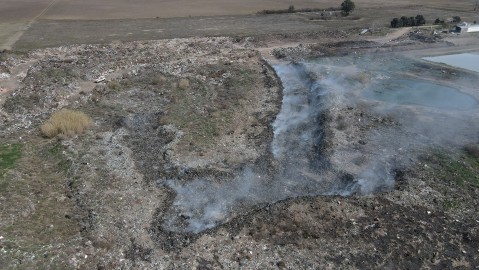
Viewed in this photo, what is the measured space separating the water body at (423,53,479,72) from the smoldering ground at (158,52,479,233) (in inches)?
154

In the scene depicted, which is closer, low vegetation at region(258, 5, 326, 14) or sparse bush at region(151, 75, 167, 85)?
sparse bush at region(151, 75, 167, 85)

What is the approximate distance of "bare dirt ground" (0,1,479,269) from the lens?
16.6 m

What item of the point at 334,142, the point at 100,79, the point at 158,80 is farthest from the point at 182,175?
the point at 100,79

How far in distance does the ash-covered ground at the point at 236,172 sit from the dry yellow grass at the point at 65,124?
1.84ft

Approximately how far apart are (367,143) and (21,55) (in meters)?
31.4

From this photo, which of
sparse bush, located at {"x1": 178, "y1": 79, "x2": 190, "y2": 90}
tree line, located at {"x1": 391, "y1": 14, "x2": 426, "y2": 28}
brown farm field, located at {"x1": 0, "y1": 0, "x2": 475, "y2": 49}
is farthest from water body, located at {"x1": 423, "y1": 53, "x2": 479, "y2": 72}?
sparse bush, located at {"x1": 178, "y1": 79, "x2": 190, "y2": 90}

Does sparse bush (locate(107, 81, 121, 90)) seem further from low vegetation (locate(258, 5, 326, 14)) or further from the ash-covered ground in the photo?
low vegetation (locate(258, 5, 326, 14))

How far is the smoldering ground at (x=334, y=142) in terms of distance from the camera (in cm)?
2016

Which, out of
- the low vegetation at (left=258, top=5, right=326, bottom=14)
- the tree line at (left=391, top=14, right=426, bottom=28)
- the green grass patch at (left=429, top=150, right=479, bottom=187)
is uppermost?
the low vegetation at (left=258, top=5, right=326, bottom=14)

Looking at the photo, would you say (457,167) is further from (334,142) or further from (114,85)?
(114,85)

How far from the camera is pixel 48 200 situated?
768 inches

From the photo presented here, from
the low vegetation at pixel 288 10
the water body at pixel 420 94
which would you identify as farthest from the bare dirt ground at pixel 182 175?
the low vegetation at pixel 288 10

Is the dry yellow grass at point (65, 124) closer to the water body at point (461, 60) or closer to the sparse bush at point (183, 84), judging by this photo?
the sparse bush at point (183, 84)

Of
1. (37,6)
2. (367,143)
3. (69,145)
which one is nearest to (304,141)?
(367,143)
